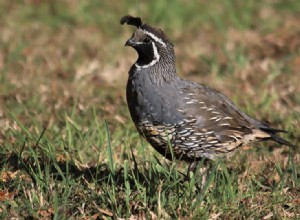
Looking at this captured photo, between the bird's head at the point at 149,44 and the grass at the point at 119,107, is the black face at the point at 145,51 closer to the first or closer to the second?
the bird's head at the point at 149,44

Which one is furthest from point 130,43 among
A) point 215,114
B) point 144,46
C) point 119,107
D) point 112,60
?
point 112,60

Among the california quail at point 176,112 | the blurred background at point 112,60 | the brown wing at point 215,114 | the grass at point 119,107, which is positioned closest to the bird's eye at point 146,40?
the california quail at point 176,112

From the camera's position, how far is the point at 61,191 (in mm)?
4250

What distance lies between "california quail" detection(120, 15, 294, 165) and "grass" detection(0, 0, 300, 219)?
7.5 inches

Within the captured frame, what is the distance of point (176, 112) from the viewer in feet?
15.7

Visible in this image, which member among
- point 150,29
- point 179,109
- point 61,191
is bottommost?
point 61,191

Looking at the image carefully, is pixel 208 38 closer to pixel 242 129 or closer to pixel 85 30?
pixel 85 30

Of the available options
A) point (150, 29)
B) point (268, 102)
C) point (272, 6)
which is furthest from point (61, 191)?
point (272, 6)

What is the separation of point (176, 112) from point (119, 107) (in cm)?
164

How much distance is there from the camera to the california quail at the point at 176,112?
4.73 metres

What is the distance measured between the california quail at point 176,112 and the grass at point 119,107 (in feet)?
0.63

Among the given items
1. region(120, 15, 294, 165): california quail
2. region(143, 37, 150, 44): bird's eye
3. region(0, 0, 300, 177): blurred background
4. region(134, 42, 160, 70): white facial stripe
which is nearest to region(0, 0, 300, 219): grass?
region(0, 0, 300, 177): blurred background

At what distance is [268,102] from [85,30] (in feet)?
10.1

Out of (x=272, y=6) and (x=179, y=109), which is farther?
(x=272, y=6)
